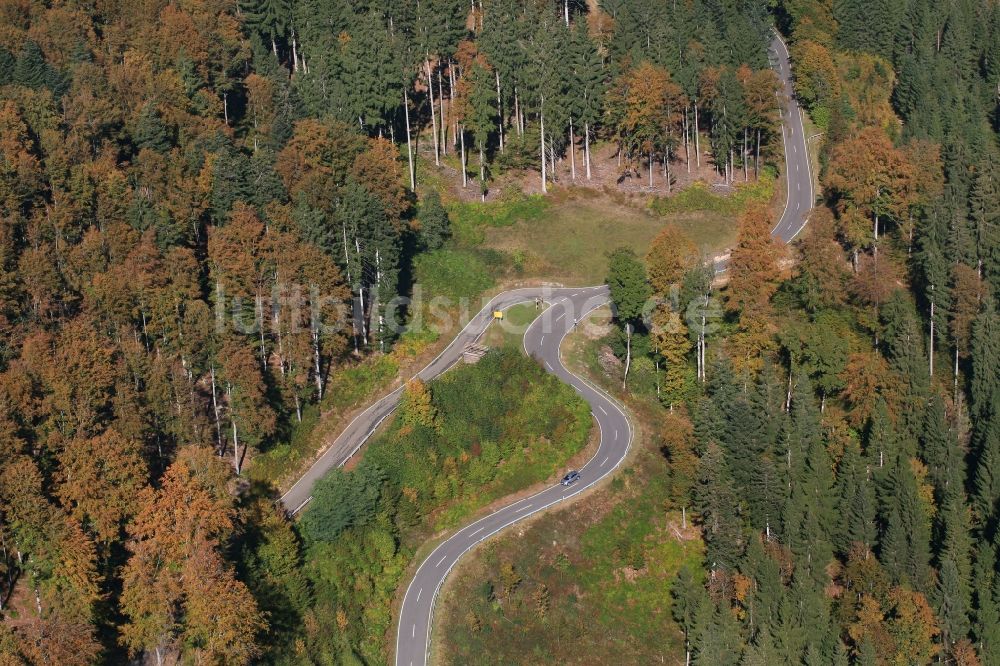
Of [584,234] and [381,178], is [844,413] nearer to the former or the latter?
[584,234]

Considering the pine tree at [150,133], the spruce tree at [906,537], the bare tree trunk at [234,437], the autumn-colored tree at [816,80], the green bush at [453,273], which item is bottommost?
the spruce tree at [906,537]

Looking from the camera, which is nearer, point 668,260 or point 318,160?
point 668,260

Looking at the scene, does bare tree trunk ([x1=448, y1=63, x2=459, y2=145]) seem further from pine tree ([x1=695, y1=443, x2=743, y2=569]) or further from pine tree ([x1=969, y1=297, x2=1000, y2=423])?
pine tree ([x1=969, y1=297, x2=1000, y2=423])

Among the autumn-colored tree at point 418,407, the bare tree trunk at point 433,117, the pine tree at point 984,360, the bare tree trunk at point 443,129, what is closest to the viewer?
the autumn-colored tree at point 418,407

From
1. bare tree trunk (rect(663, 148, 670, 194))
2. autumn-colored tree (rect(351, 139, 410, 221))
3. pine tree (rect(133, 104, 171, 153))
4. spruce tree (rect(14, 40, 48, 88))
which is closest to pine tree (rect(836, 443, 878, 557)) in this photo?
bare tree trunk (rect(663, 148, 670, 194))

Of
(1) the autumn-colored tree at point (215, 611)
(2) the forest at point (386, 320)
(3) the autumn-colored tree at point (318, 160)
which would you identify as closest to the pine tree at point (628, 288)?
(2) the forest at point (386, 320)

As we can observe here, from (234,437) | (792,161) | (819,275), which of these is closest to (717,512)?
(819,275)

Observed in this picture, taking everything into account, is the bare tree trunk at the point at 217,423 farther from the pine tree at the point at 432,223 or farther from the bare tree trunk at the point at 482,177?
the bare tree trunk at the point at 482,177
